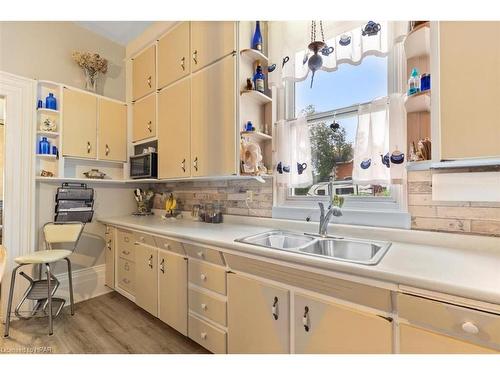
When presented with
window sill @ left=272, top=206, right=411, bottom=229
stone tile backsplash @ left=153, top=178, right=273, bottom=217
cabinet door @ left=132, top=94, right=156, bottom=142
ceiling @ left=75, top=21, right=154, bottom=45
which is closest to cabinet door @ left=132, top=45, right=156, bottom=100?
cabinet door @ left=132, top=94, right=156, bottom=142

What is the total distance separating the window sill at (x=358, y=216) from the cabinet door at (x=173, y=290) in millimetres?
849

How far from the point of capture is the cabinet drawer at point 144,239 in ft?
6.43

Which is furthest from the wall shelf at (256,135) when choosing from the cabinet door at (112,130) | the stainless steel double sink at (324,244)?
the cabinet door at (112,130)

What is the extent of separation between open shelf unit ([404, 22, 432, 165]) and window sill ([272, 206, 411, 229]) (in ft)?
1.01

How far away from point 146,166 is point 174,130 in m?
0.56

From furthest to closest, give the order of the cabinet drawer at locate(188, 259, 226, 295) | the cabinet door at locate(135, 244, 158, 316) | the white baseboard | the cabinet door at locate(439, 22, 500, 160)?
1. the white baseboard
2. the cabinet door at locate(135, 244, 158, 316)
3. the cabinet drawer at locate(188, 259, 226, 295)
4. the cabinet door at locate(439, 22, 500, 160)

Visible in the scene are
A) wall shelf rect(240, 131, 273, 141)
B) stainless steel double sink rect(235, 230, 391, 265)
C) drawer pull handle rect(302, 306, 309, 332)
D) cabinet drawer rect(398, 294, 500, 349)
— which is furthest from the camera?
wall shelf rect(240, 131, 273, 141)

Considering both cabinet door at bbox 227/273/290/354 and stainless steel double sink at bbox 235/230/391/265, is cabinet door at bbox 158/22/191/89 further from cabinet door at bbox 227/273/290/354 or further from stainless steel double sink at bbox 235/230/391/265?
cabinet door at bbox 227/273/290/354

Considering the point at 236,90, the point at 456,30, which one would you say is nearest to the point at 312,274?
the point at 456,30

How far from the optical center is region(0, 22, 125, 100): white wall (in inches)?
82.4

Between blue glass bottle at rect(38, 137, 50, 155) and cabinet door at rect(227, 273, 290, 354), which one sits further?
blue glass bottle at rect(38, 137, 50, 155)

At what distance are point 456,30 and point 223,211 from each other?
6.42 ft

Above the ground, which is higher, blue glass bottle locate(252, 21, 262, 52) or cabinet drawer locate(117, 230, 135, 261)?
blue glass bottle locate(252, 21, 262, 52)

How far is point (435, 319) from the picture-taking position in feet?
2.69
